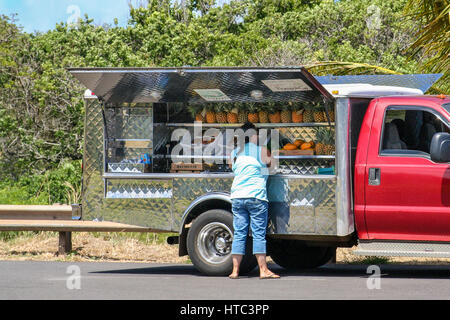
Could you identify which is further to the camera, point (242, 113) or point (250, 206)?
point (242, 113)

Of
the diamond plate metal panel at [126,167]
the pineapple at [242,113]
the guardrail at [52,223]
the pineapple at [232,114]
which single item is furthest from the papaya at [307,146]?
the guardrail at [52,223]

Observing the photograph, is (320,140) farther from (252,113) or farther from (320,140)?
(252,113)

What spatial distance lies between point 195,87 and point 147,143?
999 mm

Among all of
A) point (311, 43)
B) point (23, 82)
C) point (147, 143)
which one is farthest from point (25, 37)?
point (147, 143)

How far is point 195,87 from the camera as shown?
1017 centimetres

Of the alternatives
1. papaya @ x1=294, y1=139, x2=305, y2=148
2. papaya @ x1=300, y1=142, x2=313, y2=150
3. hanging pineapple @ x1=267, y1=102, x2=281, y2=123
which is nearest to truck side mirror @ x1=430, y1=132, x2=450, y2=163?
papaya @ x1=300, y1=142, x2=313, y2=150

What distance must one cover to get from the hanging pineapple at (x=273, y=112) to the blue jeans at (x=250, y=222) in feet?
4.87

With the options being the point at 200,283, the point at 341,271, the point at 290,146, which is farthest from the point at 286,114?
the point at 200,283

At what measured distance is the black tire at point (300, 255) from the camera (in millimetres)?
10703

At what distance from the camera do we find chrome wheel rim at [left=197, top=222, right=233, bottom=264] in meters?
9.72

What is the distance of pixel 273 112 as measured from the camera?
411 inches

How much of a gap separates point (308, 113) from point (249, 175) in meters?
1.34

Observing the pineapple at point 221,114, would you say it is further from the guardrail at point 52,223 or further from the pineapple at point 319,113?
the guardrail at point 52,223
